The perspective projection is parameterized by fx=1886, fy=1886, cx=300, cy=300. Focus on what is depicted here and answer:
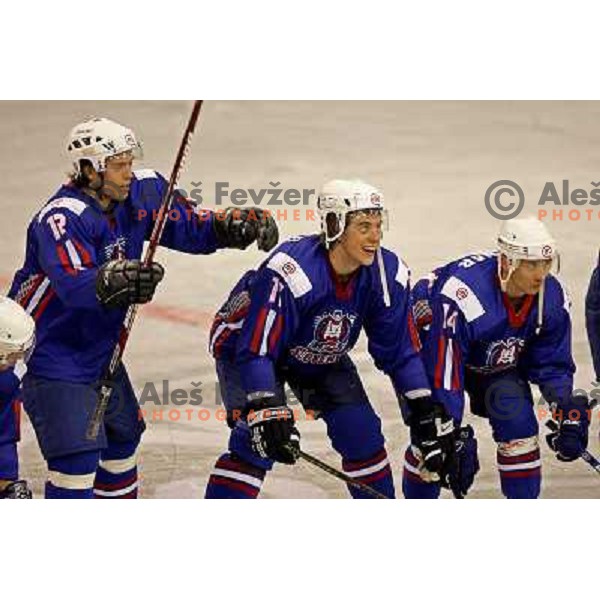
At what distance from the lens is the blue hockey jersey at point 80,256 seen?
5.63 meters

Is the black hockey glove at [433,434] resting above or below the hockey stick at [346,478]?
above

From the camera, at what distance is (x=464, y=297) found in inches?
228

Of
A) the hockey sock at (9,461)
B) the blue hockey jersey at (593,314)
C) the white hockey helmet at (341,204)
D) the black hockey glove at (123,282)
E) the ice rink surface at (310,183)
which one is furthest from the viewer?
the blue hockey jersey at (593,314)

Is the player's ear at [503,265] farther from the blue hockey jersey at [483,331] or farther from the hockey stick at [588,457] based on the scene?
the hockey stick at [588,457]

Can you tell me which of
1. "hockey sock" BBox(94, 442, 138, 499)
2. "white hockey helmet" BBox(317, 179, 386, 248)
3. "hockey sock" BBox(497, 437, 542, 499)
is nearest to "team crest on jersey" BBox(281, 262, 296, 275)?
"white hockey helmet" BBox(317, 179, 386, 248)

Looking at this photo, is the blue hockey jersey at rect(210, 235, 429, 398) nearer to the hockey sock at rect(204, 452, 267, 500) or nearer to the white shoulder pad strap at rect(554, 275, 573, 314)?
the hockey sock at rect(204, 452, 267, 500)

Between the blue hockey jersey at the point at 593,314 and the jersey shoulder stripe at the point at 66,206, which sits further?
the blue hockey jersey at the point at 593,314

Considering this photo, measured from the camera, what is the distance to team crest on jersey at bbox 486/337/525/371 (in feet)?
19.1

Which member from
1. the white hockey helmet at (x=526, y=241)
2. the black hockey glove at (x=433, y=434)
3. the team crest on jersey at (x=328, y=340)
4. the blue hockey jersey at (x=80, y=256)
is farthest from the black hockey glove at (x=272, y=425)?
the white hockey helmet at (x=526, y=241)

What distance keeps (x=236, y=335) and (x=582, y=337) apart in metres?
1.12

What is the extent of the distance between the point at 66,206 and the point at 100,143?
8.6 inches

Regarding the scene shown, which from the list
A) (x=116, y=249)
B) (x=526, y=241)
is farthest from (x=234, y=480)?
(x=526, y=241)

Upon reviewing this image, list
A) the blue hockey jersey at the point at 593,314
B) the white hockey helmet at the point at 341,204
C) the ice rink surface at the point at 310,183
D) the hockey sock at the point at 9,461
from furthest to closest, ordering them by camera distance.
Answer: the blue hockey jersey at the point at 593,314 < the ice rink surface at the point at 310,183 < the hockey sock at the point at 9,461 < the white hockey helmet at the point at 341,204

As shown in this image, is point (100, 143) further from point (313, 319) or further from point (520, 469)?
point (520, 469)
